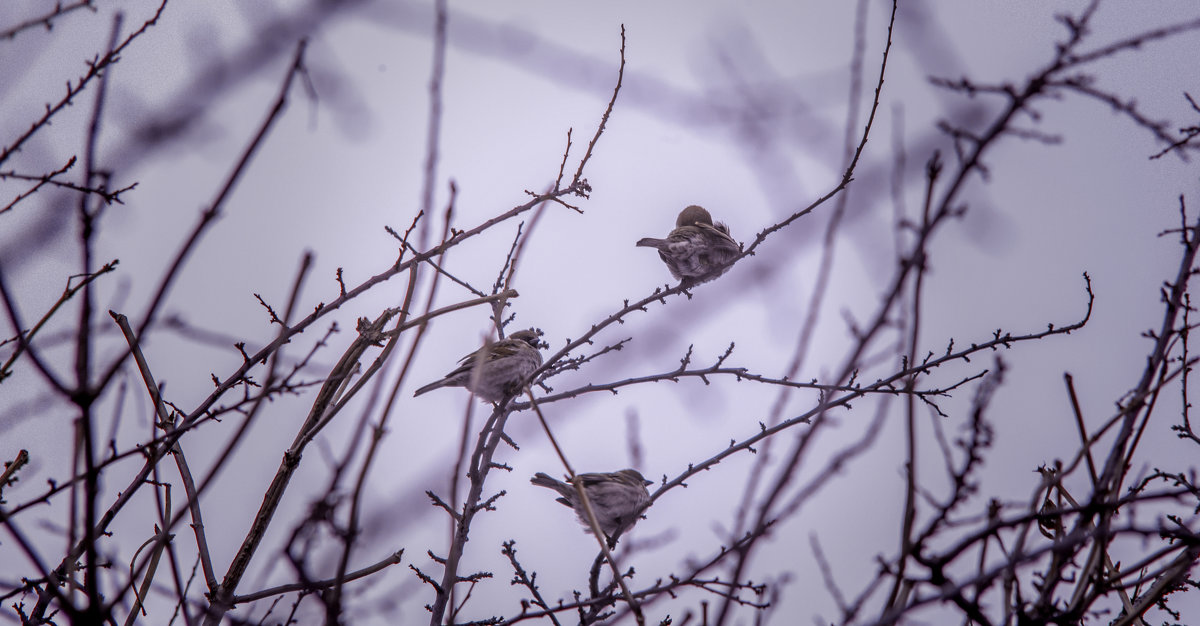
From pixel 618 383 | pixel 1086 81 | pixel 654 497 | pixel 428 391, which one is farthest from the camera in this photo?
pixel 428 391

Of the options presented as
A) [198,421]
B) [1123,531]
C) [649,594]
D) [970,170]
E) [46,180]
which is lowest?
[1123,531]

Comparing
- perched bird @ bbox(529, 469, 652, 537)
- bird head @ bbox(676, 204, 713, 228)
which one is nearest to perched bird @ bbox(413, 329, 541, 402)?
perched bird @ bbox(529, 469, 652, 537)

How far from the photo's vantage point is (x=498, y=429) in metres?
→ 5.79

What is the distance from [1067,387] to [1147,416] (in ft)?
1.11

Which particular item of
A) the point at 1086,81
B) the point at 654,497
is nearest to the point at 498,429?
the point at 654,497

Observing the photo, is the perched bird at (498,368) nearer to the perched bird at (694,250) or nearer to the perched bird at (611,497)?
the perched bird at (611,497)

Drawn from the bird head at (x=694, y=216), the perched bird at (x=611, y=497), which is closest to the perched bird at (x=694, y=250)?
the bird head at (x=694, y=216)

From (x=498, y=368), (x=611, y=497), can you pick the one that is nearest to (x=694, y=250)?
(x=498, y=368)

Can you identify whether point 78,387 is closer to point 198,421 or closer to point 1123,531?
point 198,421

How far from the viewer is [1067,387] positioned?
9.00 ft

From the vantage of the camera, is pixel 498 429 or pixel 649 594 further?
pixel 498 429

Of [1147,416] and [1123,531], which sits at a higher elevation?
[1147,416]

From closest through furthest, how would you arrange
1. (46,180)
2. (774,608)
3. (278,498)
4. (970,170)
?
(970,170) < (774,608) < (46,180) < (278,498)

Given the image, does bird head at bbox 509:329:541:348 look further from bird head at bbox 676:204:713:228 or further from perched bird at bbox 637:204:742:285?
bird head at bbox 676:204:713:228
